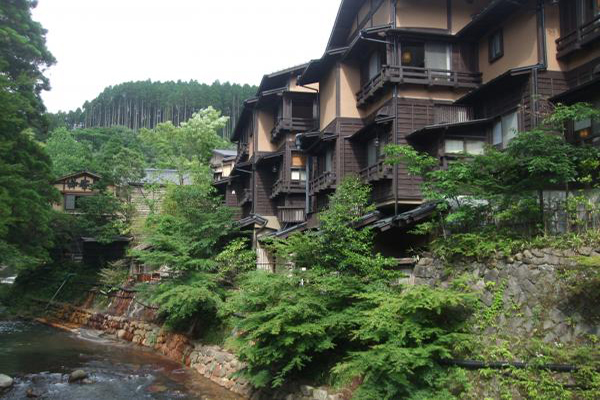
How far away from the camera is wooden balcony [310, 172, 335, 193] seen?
25672 millimetres

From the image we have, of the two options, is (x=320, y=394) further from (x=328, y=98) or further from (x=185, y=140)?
(x=185, y=140)

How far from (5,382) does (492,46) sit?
79.1ft

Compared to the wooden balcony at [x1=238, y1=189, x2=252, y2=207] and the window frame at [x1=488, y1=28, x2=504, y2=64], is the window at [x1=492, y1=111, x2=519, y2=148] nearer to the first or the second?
the window frame at [x1=488, y1=28, x2=504, y2=64]

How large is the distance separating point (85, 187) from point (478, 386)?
42.8m

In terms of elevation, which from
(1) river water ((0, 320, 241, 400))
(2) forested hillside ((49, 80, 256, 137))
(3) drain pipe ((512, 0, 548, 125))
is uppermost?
(2) forested hillside ((49, 80, 256, 137))

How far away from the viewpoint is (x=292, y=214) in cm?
3162

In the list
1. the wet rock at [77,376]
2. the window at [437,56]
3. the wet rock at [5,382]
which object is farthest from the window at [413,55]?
the wet rock at [5,382]

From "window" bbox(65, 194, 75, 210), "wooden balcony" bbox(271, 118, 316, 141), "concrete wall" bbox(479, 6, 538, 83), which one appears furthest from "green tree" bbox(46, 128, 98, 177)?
"concrete wall" bbox(479, 6, 538, 83)

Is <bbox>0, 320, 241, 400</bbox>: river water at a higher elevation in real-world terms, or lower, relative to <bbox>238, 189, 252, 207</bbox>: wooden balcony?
lower

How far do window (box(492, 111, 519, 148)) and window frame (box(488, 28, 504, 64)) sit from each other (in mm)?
3106

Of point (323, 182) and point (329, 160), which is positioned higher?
point (329, 160)

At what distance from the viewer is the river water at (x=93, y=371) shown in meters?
17.4

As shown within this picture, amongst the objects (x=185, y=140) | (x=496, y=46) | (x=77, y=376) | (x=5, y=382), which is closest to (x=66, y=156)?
(x=185, y=140)

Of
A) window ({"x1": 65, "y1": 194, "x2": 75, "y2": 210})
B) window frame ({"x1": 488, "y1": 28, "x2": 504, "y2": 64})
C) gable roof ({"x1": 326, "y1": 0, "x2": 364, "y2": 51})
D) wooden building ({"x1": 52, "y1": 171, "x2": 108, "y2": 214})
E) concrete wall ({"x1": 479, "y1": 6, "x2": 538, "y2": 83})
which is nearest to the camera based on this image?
concrete wall ({"x1": 479, "y1": 6, "x2": 538, "y2": 83})
